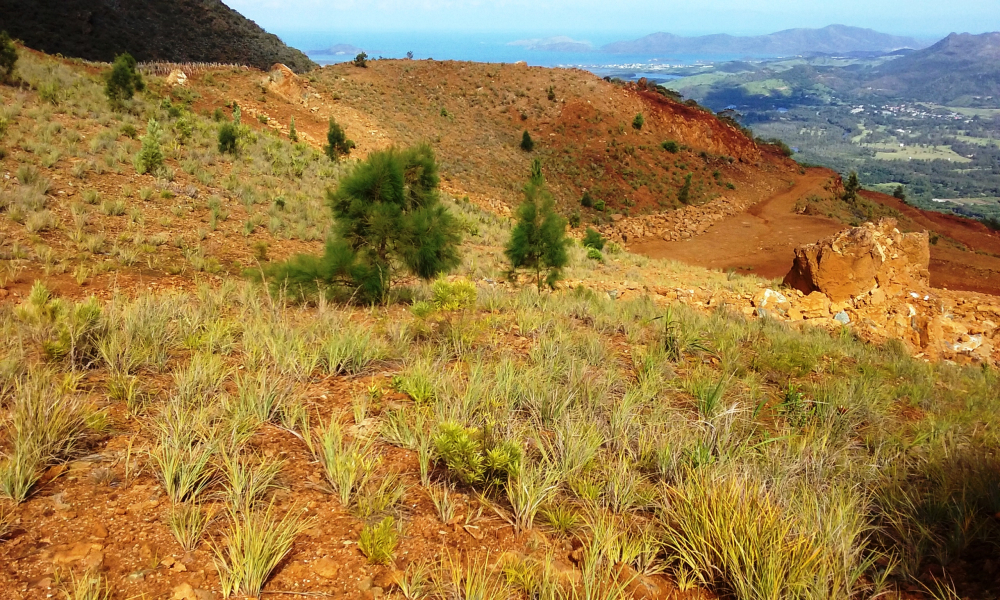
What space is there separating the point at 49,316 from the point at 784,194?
1621 inches

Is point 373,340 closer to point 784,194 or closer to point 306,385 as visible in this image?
point 306,385

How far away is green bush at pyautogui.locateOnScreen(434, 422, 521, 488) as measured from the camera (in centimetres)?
271

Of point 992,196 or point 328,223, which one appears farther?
point 992,196

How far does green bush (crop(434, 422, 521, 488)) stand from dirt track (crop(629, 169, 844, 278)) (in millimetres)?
21602

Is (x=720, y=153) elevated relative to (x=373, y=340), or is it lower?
lower

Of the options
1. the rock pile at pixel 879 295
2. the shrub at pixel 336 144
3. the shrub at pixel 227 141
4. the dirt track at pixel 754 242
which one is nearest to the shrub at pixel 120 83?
the shrub at pixel 227 141

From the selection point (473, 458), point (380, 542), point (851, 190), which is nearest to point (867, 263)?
point (473, 458)

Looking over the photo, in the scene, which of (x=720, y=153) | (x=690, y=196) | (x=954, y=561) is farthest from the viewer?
(x=720, y=153)

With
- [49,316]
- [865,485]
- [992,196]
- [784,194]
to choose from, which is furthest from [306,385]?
[992,196]

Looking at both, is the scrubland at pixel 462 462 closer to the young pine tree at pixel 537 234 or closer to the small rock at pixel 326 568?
the small rock at pixel 326 568

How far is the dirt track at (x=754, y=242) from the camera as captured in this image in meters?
23.6

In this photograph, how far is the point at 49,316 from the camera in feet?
13.4

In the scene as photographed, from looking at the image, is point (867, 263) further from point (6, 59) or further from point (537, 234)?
point (6, 59)

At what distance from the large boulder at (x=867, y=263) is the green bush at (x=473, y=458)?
12165 mm
